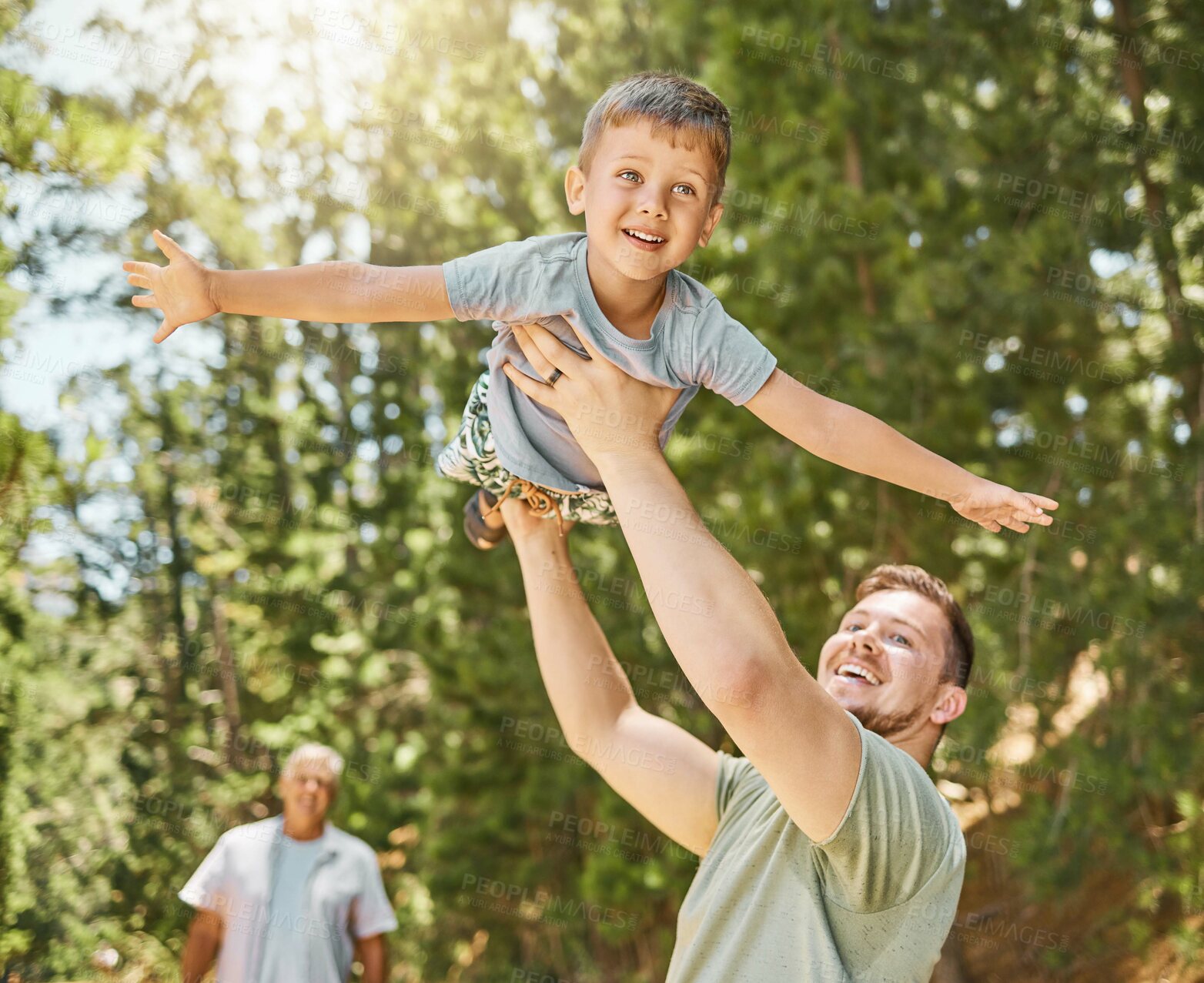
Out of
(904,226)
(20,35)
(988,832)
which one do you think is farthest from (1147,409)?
(20,35)

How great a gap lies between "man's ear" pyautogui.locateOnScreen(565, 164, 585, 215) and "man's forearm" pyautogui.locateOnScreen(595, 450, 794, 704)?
56cm

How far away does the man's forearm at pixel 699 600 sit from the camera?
1.18m

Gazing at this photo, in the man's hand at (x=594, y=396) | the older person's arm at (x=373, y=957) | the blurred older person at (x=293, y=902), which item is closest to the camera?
the man's hand at (x=594, y=396)

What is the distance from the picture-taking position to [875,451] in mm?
1519

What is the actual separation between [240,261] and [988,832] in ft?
19.4

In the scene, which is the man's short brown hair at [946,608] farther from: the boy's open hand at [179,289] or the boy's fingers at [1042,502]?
the boy's open hand at [179,289]

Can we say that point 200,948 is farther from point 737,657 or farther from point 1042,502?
point 1042,502

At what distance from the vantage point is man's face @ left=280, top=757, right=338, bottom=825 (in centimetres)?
357

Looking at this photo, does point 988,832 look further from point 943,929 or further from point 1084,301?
point 943,929

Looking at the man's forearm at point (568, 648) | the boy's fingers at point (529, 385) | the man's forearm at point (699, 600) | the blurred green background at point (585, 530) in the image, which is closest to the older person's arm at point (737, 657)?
the man's forearm at point (699, 600)

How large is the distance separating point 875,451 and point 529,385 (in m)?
0.52

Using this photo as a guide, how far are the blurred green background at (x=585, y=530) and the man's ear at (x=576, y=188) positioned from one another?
1.61m

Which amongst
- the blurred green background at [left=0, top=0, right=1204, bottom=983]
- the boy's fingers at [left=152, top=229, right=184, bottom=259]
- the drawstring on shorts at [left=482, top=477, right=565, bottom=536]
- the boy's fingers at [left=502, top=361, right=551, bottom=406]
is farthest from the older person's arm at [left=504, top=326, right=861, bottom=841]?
the blurred green background at [left=0, top=0, right=1204, bottom=983]

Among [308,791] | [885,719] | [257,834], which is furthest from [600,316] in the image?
[257,834]
